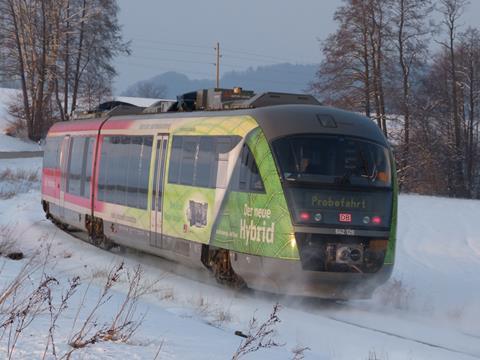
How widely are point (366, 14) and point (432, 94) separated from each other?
7489mm

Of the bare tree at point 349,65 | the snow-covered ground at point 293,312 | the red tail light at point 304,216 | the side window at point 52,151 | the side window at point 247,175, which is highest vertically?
the bare tree at point 349,65

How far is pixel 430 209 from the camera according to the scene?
76.9 feet

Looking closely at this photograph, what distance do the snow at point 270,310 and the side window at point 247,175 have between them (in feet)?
5.14

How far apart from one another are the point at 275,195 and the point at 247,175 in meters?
0.67

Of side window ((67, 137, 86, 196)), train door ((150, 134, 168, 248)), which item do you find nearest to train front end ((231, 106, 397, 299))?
train door ((150, 134, 168, 248))

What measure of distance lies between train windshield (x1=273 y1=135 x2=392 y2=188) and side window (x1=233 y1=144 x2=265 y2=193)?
400mm

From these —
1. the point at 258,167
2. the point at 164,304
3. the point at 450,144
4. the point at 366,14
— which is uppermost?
the point at 366,14

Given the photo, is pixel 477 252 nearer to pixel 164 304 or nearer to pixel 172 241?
pixel 172 241

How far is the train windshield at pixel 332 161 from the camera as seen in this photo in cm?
1031

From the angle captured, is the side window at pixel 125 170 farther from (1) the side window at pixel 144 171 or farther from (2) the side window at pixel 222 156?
(2) the side window at pixel 222 156

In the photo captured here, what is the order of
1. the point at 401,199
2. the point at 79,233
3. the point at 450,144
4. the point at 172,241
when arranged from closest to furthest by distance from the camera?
the point at 172,241 < the point at 79,233 < the point at 401,199 < the point at 450,144

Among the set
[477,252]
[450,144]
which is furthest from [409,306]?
[450,144]

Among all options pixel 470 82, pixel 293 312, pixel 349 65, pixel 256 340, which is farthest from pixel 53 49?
pixel 256 340

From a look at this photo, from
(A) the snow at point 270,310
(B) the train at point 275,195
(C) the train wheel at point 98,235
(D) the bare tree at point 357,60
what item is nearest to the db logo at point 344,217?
(B) the train at point 275,195
